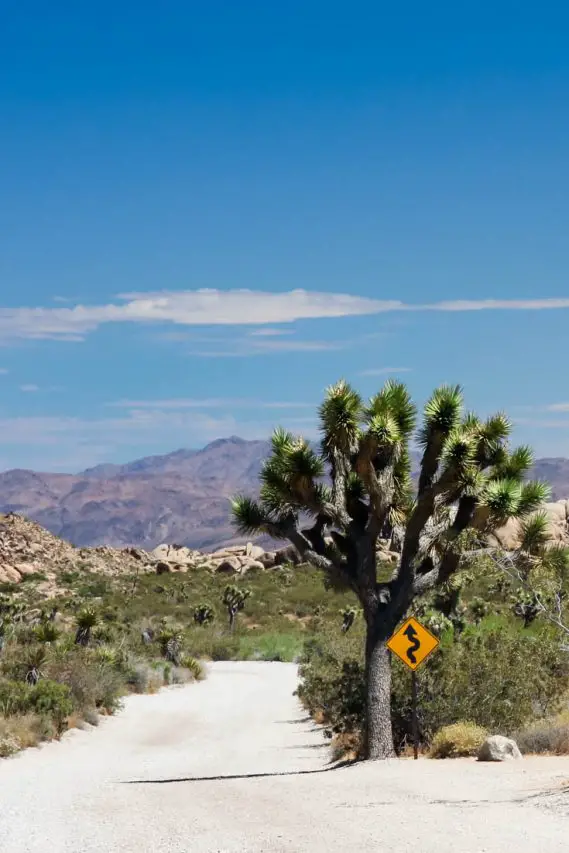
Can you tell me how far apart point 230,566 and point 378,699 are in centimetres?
6821

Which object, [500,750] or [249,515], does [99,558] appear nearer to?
[249,515]

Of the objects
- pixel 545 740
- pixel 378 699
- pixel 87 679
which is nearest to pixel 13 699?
pixel 87 679

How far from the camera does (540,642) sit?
21.2 metres

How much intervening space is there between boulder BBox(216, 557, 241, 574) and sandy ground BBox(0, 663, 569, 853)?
60919 mm

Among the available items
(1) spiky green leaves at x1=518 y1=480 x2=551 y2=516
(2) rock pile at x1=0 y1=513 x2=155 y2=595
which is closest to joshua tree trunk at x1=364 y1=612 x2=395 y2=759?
(1) spiky green leaves at x1=518 y1=480 x2=551 y2=516

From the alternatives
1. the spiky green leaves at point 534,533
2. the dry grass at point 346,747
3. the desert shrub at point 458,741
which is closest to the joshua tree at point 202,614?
the dry grass at point 346,747

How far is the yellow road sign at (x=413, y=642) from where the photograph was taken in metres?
18.3

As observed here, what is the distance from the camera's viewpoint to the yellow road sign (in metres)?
18.3

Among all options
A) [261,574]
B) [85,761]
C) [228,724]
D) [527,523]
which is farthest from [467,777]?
[261,574]

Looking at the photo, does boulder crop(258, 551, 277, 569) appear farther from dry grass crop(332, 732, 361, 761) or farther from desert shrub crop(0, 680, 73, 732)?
dry grass crop(332, 732, 361, 761)

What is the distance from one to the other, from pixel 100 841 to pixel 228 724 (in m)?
15.3

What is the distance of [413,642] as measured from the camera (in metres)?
18.4

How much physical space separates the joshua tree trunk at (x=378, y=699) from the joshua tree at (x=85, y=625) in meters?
16.0

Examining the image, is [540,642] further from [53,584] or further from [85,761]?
[53,584]
